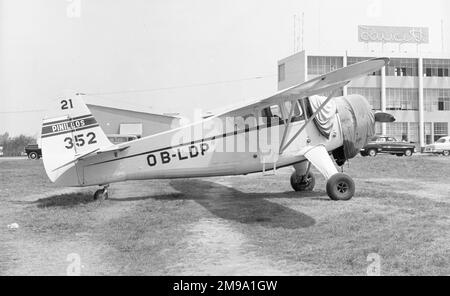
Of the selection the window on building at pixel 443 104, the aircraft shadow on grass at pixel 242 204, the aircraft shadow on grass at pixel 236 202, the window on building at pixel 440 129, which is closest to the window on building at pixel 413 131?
the window on building at pixel 440 129

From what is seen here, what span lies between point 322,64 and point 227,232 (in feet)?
187

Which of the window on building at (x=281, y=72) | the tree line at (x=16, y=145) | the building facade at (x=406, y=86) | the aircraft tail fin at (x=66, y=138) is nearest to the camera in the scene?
the aircraft tail fin at (x=66, y=138)

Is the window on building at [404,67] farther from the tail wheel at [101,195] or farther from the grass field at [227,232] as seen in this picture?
the tail wheel at [101,195]

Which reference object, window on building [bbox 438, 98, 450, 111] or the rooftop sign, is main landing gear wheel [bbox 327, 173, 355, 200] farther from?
window on building [bbox 438, 98, 450, 111]

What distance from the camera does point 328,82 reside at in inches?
423

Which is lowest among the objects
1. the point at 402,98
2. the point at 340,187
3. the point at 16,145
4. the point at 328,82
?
the point at 340,187

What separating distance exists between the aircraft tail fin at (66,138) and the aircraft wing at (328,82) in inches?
152

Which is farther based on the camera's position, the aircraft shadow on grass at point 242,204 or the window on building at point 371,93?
the window on building at point 371,93

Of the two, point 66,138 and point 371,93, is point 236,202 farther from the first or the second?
point 371,93

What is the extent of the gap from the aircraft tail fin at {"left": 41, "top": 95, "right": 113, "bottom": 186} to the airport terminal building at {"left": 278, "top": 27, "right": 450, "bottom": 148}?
170ft

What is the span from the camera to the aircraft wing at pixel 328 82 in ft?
31.9

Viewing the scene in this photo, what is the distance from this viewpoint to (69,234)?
28.5 ft

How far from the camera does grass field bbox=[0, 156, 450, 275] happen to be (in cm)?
638

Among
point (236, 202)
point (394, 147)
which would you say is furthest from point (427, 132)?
point (236, 202)
